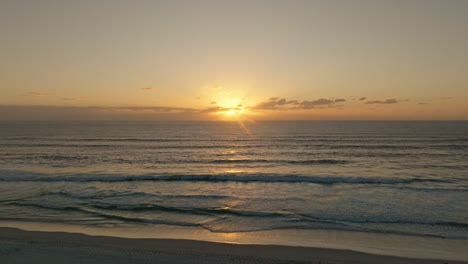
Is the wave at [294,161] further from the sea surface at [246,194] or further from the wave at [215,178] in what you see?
the wave at [215,178]

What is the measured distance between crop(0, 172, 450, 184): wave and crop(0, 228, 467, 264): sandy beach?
39.8ft

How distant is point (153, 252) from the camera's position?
28.7 ft

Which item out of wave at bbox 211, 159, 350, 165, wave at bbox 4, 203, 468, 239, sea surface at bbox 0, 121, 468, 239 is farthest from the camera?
wave at bbox 211, 159, 350, 165

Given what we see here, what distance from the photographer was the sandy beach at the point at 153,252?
324 inches

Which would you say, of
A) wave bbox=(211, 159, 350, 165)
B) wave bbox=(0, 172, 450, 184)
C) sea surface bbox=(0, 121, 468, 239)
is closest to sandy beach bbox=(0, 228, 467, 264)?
sea surface bbox=(0, 121, 468, 239)

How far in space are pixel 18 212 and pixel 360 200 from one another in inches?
587

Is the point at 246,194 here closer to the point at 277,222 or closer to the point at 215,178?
the point at 215,178

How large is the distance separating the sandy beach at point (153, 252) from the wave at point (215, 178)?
39.8 ft

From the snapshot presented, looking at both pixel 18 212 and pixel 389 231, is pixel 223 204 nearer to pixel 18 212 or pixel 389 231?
pixel 389 231

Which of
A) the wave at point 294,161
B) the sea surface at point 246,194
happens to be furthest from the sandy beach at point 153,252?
the wave at point 294,161

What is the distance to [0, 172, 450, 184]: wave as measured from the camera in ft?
69.6

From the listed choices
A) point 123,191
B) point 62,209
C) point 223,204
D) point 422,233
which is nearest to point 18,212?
point 62,209

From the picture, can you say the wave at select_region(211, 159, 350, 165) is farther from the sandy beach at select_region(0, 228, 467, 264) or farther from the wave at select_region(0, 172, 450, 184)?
the sandy beach at select_region(0, 228, 467, 264)

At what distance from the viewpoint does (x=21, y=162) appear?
2962 cm
